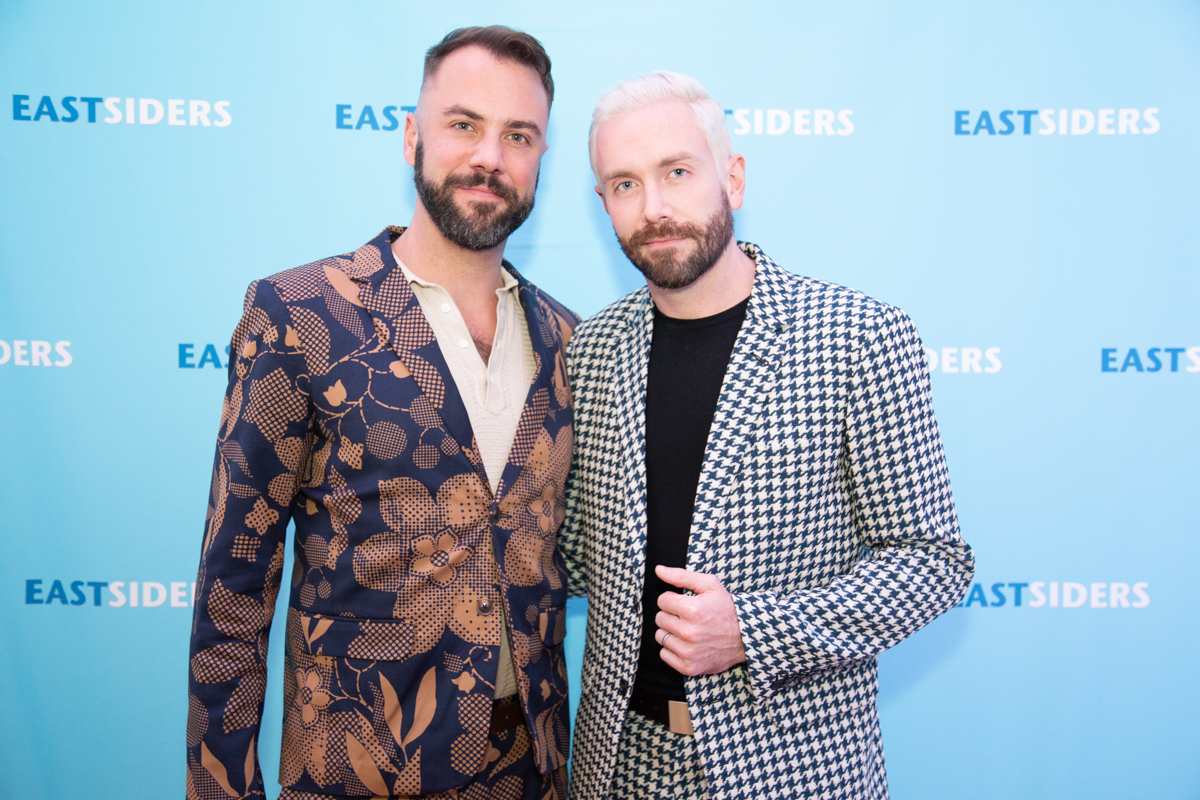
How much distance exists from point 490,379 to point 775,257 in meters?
1.15

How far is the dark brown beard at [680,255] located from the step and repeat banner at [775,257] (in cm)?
83

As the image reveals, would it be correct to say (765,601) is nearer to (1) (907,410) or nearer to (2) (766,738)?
(2) (766,738)

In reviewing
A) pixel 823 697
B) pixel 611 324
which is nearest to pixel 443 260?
pixel 611 324

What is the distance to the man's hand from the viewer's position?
1334 millimetres

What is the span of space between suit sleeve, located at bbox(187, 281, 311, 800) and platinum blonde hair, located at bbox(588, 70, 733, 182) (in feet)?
2.73

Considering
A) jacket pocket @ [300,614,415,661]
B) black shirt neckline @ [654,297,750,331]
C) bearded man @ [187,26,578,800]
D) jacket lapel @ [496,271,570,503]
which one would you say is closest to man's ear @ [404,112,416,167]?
bearded man @ [187,26,578,800]

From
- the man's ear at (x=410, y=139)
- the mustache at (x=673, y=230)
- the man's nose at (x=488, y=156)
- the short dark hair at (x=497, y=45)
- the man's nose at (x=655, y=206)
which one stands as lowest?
the mustache at (x=673, y=230)

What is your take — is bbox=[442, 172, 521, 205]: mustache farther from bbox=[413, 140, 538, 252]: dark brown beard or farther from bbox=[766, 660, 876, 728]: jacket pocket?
bbox=[766, 660, 876, 728]: jacket pocket

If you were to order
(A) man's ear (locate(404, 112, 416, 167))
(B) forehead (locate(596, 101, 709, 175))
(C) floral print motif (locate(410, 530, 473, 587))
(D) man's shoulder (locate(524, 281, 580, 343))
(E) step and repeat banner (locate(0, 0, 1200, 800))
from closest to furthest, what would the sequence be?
(C) floral print motif (locate(410, 530, 473, 587)), (B) forehead (locate(596, 101, 709, 175)), (A) man's ear (locate(404, 112, 416, 167)), (D) man's shoulder (locate(524, 281, 580, 343)), (E) step and repeat banner (locate(0, 0, 1200, 800))

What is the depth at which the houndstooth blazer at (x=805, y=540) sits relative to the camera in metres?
1.37

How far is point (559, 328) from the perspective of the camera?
1.87 metres

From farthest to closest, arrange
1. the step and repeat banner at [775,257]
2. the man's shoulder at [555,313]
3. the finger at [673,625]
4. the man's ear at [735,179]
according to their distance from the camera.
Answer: the step and repeat banner at [775,257] → the man's shoulder at [555,313] → the man's ear at [735,179] → the finger at [673,625]

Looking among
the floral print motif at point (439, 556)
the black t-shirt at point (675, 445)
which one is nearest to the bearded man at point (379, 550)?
the floral print motif at point (439, 556)

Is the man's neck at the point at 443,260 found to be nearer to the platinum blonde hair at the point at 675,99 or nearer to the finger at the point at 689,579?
the platinum blonde hair at the point at 675,99
